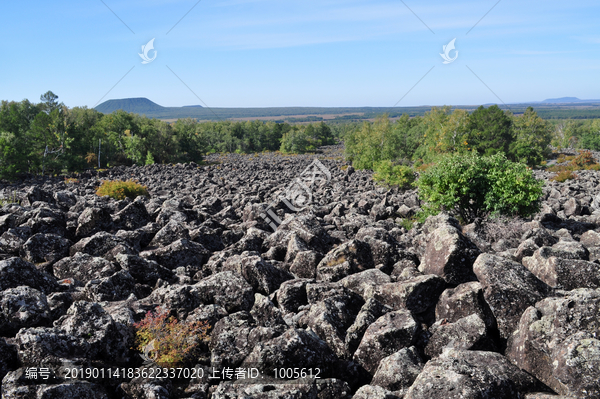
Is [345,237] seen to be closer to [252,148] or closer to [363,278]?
[363,278]

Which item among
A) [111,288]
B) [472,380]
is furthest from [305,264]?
[472,380]

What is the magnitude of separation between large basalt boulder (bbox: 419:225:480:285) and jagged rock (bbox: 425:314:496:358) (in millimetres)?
2308

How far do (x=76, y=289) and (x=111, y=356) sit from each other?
17.5ft

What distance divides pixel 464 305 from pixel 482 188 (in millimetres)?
12442

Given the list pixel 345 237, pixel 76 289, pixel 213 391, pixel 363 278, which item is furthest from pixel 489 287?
pixel 76 289

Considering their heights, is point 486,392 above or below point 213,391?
above

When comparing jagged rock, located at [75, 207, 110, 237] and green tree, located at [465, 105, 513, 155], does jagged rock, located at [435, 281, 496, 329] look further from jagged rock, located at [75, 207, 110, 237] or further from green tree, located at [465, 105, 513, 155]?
green tree, located at [465, 105, 513, 155]

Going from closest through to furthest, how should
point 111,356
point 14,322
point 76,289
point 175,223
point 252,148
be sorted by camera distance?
point 111,356 < point 14,322 < point 76,289 < point 175,223 < point 252,148

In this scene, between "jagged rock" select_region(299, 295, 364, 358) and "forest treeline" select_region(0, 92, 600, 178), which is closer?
"jagged rock" select_region(299, 295, 364, 358)

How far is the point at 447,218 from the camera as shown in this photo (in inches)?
623

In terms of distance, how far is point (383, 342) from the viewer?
875 centimetres

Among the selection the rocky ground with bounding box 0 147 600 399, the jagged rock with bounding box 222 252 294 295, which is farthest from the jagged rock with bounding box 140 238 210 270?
the jagged rock with bounding box 222 252 294 295

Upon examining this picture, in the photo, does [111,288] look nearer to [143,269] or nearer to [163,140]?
[143,269]

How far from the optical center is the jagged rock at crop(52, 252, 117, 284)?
14211 mm
